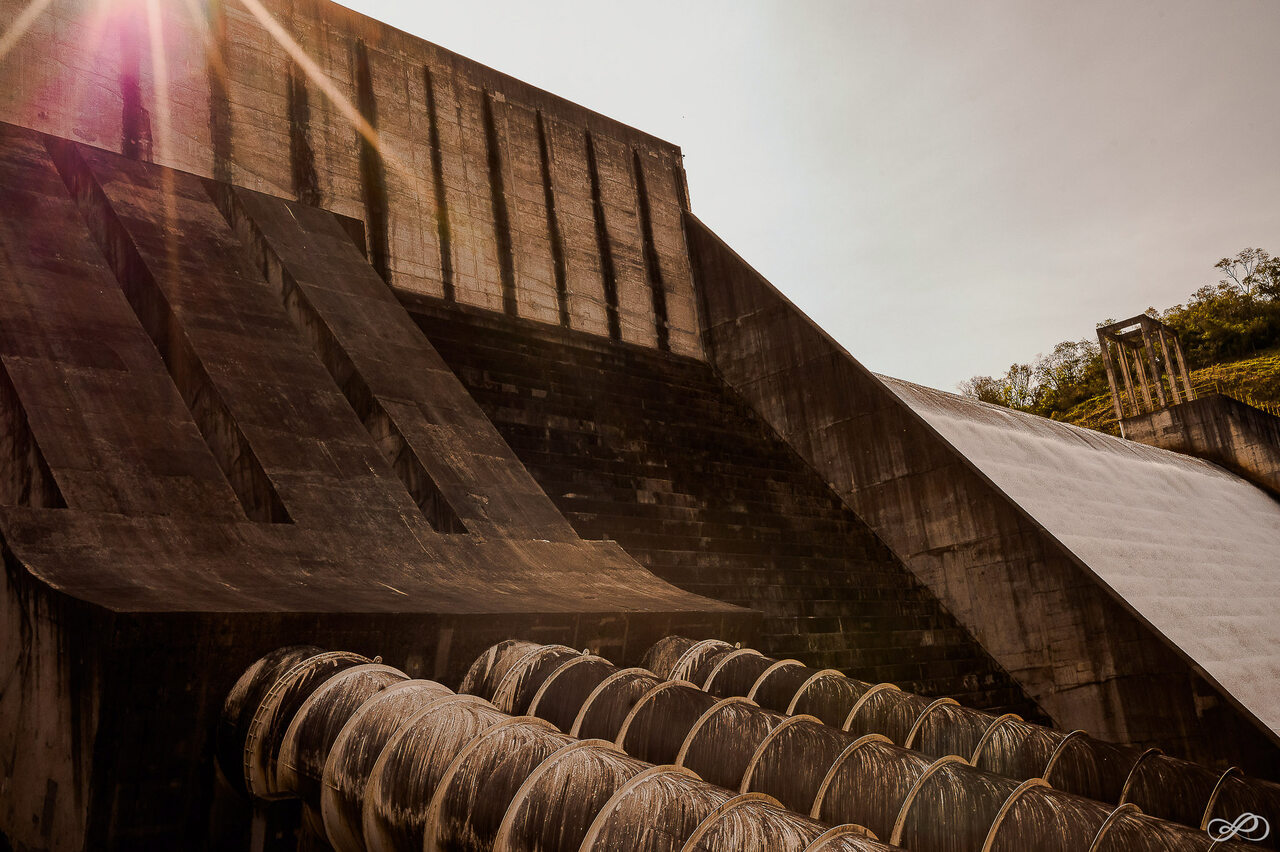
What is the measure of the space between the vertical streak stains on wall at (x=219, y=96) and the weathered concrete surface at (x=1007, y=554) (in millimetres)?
5868

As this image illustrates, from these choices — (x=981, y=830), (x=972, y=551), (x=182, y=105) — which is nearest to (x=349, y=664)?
(x=981, y=830)

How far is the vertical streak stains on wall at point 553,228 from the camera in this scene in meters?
10.8

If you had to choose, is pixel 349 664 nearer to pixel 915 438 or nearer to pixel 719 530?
pixel 719 530

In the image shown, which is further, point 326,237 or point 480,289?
point 480,289

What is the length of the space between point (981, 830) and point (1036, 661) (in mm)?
5386

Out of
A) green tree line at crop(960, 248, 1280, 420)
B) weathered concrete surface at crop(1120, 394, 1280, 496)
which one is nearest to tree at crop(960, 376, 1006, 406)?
green tree line at crop(960, 248, 1280, 420)

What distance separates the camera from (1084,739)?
3387mm

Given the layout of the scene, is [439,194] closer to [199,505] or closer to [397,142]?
[397,142]

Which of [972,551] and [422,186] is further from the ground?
[422,186]

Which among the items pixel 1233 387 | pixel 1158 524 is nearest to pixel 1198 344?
pixel 1233 387

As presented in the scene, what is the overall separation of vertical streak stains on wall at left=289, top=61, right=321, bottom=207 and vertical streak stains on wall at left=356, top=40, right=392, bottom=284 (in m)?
0.53

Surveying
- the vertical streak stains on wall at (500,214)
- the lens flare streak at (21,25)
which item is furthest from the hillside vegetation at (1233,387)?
the lens flare streak at (21,25)

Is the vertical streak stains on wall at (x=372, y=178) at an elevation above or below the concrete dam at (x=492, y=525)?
above

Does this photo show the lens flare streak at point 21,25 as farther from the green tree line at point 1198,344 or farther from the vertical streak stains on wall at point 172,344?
the green tree line at point 1198,344
